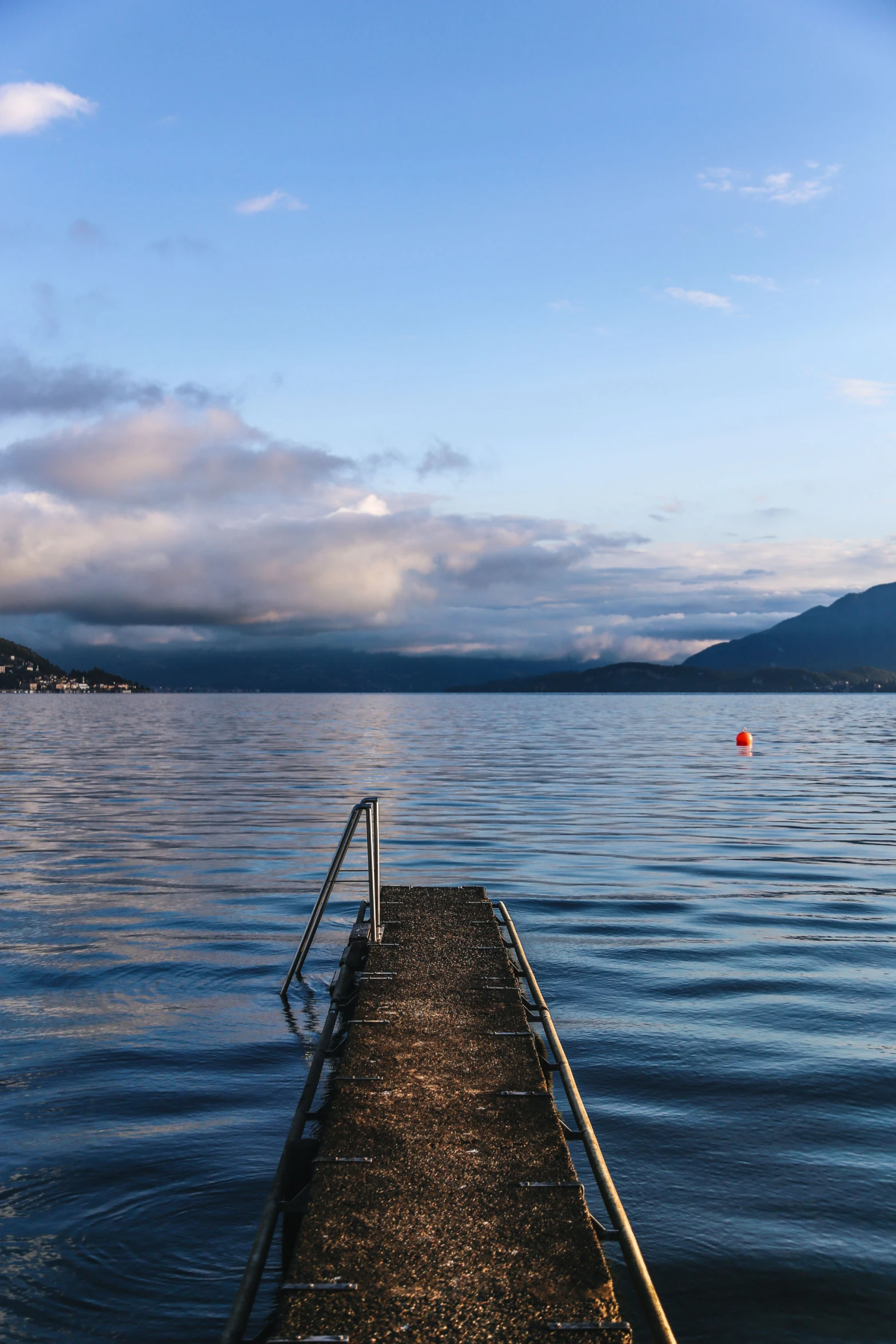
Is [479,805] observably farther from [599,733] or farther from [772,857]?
[599,733]

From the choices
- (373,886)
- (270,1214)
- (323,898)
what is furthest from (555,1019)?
(270,1214)

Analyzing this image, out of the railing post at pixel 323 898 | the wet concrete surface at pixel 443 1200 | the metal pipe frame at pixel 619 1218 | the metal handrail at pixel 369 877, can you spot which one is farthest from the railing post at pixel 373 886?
the metal pipe frame at pixel 619 1218

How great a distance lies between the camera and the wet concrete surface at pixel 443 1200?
4.39 m

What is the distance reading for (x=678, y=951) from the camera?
524 inches

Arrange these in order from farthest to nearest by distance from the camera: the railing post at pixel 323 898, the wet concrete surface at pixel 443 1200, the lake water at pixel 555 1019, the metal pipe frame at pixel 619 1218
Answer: the railing post at pixel 323 898 < the lake water at pixel 555 1019 < the metal pipe frame at pixel 619 1218 < the wet concrete surface at pixel 443 1200

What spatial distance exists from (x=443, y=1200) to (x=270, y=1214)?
0.96 metres

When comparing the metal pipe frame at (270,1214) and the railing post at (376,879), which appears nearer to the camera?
the metal pipe frame at (270,1214)

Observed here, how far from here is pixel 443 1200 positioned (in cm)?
533

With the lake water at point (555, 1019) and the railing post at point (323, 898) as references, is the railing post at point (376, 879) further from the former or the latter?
the lake water at point (555, 1019)

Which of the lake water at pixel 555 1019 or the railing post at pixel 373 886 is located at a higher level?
the railing post at pixel 373 886

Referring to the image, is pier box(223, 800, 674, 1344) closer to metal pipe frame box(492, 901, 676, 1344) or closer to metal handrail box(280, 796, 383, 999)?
metal pipe frame box(492, 901, 676, 1344)

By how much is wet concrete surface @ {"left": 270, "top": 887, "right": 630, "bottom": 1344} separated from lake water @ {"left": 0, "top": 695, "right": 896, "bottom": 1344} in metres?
0.93

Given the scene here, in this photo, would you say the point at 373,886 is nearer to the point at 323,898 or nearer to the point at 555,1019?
the point at 323,898

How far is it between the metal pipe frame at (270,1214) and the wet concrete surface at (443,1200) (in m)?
0.20
